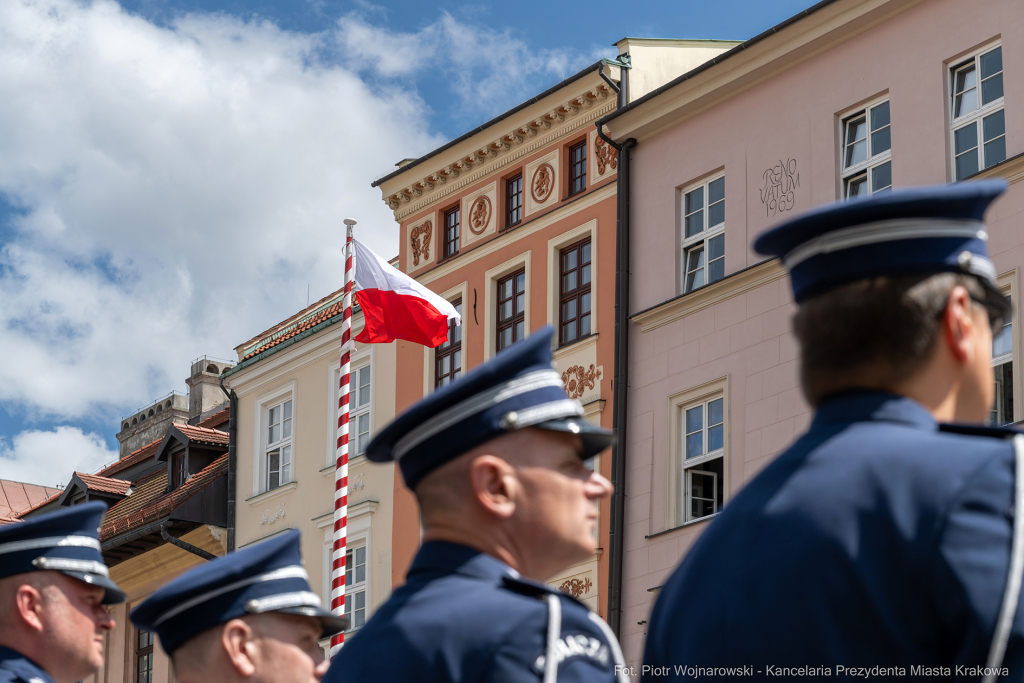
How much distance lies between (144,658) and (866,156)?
20.1m

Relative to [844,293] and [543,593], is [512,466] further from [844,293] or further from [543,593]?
[844,293]

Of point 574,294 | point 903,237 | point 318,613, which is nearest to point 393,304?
point 574,294

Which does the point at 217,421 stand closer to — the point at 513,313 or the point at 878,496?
the point at 513,313

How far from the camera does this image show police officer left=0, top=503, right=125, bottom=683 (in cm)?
530

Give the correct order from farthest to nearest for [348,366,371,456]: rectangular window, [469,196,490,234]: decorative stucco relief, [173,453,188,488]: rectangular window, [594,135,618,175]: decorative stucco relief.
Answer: [173,453,188,488]: rectangular window
[348,366,371,456]: rectangular window
[469,196,490,234]: decorative stucco relief
[594,135,618,175]: decorative stucco relief

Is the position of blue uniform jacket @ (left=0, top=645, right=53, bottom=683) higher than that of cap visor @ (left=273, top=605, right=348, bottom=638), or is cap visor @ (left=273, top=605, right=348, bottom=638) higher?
cap visor @ (left=273, top=605, right=348, bottom=638)

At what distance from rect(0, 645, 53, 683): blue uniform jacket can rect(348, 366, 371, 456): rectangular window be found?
22.3 metres

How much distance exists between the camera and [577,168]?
2464 cm

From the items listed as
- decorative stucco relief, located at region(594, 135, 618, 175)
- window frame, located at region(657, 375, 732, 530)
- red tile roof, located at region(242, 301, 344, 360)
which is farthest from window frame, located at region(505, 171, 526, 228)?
window frame, located at region(657, 375, 732, 530)

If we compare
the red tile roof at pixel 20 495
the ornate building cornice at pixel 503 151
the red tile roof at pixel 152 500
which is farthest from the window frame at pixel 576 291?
the red tile roof at pixel 20 495

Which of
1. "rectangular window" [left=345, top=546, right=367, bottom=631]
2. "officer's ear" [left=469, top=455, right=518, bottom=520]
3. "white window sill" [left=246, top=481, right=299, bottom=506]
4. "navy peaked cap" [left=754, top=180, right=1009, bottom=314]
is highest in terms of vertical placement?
"white window sill" [left=246, top=481, right=299, bottom=506]

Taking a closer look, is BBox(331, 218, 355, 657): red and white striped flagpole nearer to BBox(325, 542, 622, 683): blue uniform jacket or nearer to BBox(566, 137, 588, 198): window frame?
BBox(566, 137, 588, 198): window frame

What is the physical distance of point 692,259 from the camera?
73.8 ft

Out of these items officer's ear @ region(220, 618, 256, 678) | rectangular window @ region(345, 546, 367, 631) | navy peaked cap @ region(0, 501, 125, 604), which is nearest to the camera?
officer's ear @ region(220, 618, 256, 678)
